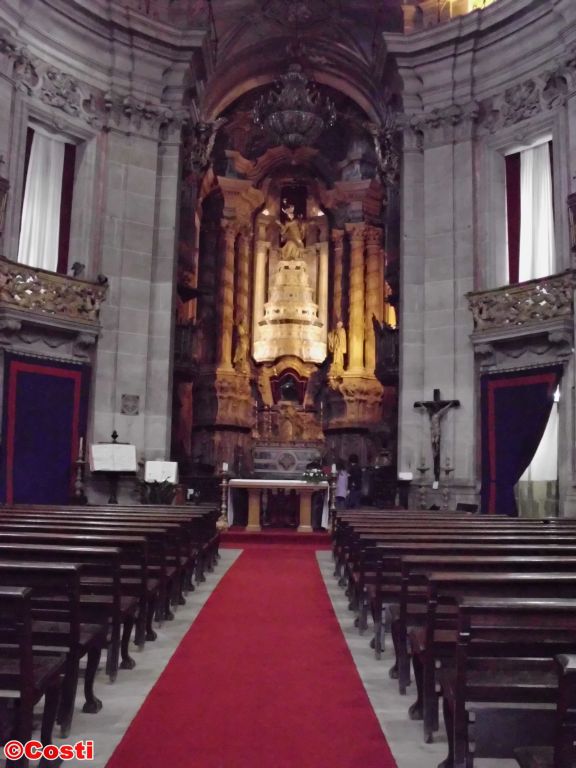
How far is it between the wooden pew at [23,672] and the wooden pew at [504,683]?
1.61m

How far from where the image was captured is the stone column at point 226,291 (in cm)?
2420

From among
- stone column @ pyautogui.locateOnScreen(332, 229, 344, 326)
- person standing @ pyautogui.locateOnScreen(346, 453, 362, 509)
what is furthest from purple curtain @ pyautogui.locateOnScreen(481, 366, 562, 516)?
stone column @ pyautogui.locateOnScreen(332, 229, 344, 326)

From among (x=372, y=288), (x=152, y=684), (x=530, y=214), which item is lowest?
(x=152, y=684)

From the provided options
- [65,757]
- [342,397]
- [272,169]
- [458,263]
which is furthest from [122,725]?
[272,169]

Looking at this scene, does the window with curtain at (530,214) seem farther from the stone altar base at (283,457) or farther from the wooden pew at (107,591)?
the wooden pew at (107,591)

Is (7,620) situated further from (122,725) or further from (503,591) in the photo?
(503,591)

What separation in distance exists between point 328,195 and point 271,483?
1365cm

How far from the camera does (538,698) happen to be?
2.93 m

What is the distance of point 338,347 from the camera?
2448 centimetres

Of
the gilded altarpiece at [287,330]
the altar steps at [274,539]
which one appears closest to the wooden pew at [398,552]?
the altar steps at [274,539]

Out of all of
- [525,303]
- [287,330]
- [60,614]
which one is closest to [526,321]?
[525,303]

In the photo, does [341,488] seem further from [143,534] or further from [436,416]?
[143,534]

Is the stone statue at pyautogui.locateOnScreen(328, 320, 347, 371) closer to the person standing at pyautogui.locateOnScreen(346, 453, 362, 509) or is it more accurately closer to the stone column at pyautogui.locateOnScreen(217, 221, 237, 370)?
the stone column at pyautogui.locateOnScreen(217, 221, 237, 370)

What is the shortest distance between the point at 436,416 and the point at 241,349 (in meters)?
9.98
